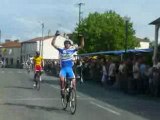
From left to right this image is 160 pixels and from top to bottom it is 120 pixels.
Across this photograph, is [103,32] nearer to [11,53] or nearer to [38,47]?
[38,47]

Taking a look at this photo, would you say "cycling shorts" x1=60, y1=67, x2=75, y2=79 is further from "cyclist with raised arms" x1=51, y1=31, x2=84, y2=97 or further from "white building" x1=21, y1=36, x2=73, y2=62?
"white building" x1=21, y1=36, x2=73, y2=62

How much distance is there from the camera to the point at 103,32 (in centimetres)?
9319

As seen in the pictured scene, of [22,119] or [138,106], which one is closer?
[22,119]

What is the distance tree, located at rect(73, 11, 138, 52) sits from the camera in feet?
299

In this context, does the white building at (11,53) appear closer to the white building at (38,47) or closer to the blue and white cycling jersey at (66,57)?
the white building at (38,47)

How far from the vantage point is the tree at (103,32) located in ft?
299

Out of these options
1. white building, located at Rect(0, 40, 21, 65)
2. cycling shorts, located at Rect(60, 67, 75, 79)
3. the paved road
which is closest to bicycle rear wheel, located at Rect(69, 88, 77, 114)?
the paved road

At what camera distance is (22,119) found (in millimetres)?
13820

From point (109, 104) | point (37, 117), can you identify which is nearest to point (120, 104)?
point (109, 104)

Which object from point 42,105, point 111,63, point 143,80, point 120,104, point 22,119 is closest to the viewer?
point 22,119

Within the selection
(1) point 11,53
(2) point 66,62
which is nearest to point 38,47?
(1) point 11,53

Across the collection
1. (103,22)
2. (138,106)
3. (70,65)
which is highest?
(103,22)

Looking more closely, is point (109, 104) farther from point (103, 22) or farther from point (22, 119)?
point (103, 22)

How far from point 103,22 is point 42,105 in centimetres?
7931
